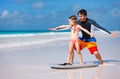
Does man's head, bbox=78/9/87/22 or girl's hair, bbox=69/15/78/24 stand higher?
man's head, bbox=78/9/87/22

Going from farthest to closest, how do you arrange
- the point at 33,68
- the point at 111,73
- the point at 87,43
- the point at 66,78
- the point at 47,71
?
the point at 87,43, the point at 33,68, the point at 47,71, the point at 111,73, the point at 66,78

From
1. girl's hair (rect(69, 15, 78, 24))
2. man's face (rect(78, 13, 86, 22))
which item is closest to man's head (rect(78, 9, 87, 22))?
man's face (rect(78, 13, 86, 22))

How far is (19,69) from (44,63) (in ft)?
3.35

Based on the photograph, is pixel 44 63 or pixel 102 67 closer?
pixel 102 67

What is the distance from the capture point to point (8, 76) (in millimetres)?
6152

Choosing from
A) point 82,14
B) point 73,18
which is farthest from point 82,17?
point 73,18

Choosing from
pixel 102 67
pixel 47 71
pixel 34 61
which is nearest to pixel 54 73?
pixel 47 71

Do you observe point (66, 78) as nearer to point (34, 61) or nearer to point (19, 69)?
point (19, 69)

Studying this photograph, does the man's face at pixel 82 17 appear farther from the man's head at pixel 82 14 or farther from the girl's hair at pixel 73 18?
the girl's hair at pixel 73 18

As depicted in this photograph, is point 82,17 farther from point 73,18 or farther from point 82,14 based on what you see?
point 73,18

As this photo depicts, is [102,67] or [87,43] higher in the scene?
[87,43]

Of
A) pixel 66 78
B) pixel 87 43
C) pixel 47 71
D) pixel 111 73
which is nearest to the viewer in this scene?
pixel 66 78

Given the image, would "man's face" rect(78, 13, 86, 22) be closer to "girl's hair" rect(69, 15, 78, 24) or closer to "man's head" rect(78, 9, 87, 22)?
"man's head" rect(78, 9, 87, 22)

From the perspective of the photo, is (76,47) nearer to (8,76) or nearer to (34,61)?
(34,61)
